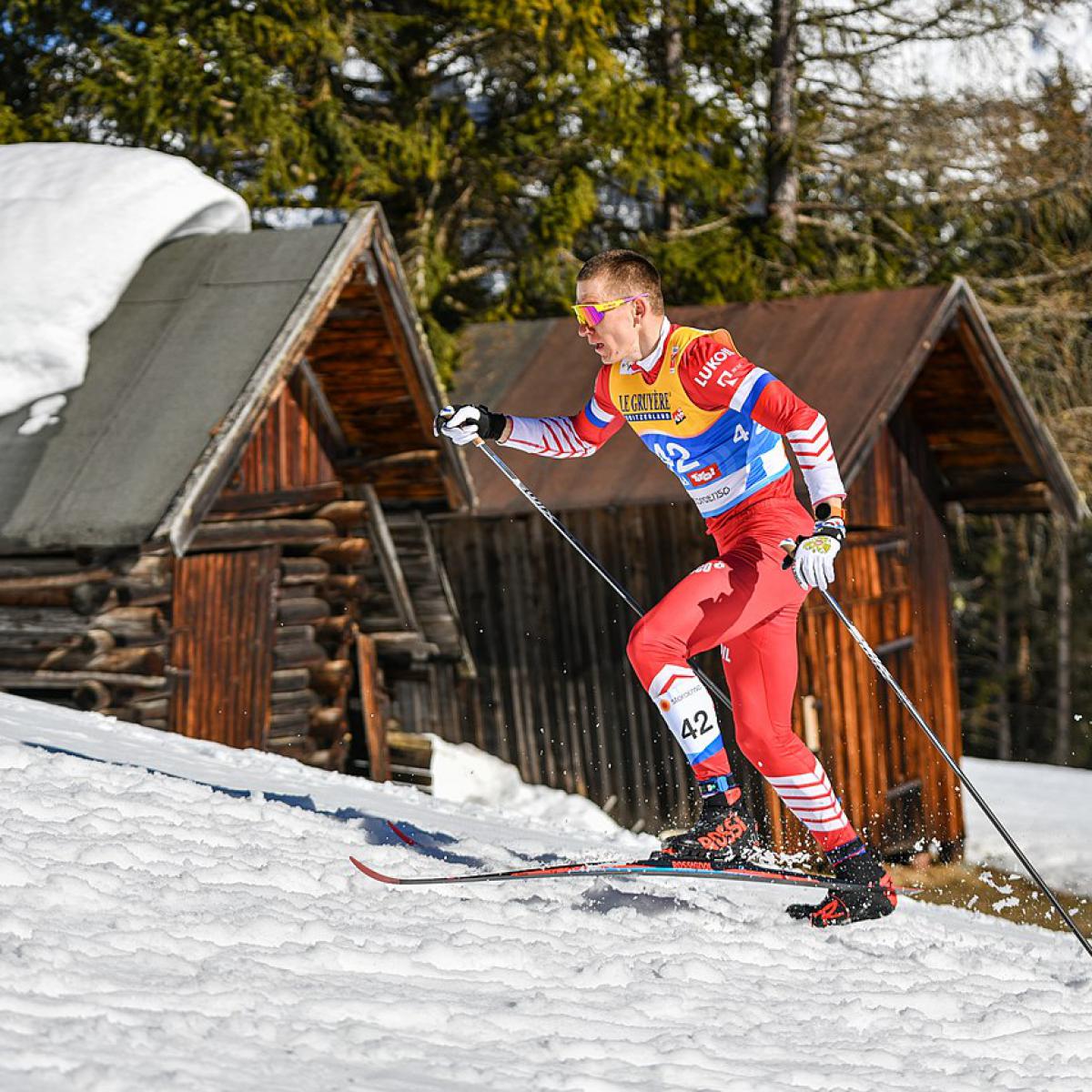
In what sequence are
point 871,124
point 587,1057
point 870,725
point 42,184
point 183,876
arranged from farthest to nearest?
point 871,124 < point 870,725 < point 42,184 < point 183,876 < point 587,1057

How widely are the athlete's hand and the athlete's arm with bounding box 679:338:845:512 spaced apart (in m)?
0.99

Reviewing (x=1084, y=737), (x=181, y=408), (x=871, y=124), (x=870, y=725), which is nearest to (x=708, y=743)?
(x=181, y=408)

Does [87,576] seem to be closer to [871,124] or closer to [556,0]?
[556,0]

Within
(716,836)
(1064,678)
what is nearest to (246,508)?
(716,836)

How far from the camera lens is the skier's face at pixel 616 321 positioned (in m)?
6.05

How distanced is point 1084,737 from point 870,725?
21.9 metres

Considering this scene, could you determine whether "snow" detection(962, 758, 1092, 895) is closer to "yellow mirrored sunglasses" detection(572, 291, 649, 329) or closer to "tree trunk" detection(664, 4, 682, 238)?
"tree trunk" detection(664, 4, 682, 238)

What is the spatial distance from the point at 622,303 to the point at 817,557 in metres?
1.26

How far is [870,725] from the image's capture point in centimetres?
1410

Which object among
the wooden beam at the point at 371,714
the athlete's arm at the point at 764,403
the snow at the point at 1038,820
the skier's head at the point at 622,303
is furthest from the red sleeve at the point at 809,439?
the snow at the point at 1038,820

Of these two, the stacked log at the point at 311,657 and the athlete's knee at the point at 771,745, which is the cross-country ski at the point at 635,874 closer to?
the athlete's knee at the point at 771,745

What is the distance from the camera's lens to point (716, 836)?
6059mm

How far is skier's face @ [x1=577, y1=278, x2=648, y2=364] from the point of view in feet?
19.8

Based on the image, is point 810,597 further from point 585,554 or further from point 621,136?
point 621,136
